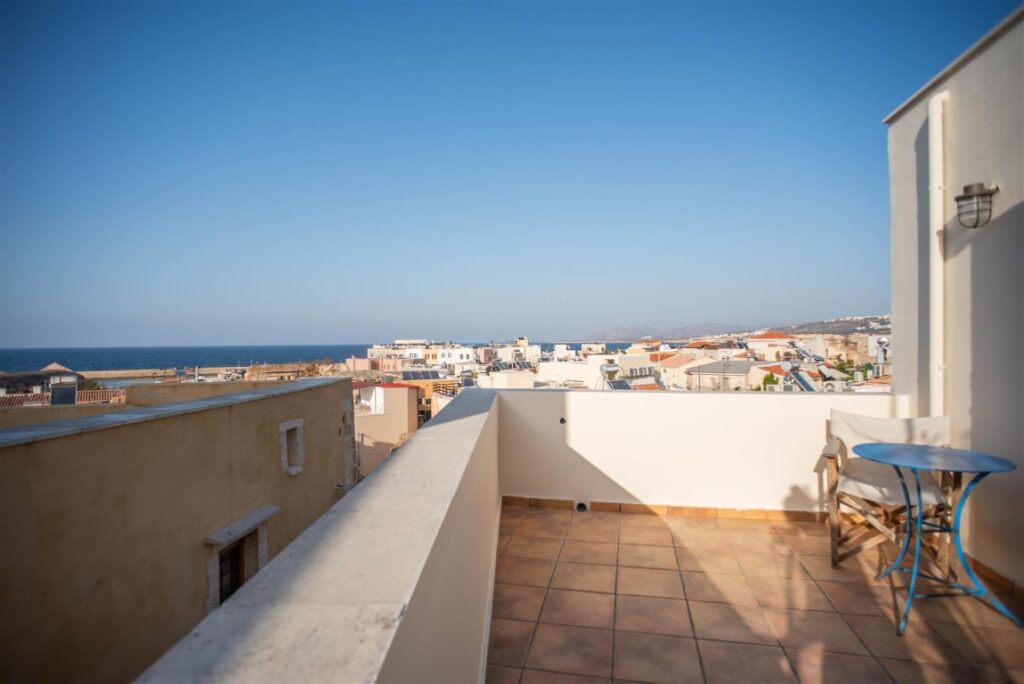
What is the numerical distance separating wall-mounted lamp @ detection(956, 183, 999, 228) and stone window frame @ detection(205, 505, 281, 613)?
21.6 feet

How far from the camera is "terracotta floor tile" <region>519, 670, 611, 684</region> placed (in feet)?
6.08

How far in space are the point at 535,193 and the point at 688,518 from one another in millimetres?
20797

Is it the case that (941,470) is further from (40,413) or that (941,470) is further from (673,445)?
(40,413)

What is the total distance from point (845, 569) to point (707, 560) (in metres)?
0.73

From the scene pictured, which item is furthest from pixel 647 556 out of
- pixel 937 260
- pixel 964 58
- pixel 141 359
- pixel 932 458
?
pixel 141 359

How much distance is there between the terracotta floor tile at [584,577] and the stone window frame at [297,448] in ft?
18.2

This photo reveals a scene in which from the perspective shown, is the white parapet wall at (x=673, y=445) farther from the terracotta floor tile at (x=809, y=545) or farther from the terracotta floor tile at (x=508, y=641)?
the terracotta floor tile at (x=508, y=641)

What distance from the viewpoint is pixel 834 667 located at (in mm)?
1893

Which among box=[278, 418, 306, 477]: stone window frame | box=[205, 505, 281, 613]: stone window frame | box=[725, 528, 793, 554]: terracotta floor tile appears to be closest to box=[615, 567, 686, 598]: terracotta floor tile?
box=[725, 528, 793, 554]: terracotta floor tile

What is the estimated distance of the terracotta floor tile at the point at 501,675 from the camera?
187 cm

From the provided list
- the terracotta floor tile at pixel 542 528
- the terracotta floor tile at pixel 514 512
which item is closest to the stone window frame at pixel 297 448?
the terracotta floor tile at pixel 514 512

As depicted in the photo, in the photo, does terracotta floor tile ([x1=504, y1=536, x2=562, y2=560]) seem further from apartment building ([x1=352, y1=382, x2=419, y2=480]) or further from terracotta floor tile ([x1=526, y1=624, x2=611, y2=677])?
apartment building ([x1=352, y1=382, x2=419, y2=480])

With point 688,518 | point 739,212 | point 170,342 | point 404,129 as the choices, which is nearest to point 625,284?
point 739,212

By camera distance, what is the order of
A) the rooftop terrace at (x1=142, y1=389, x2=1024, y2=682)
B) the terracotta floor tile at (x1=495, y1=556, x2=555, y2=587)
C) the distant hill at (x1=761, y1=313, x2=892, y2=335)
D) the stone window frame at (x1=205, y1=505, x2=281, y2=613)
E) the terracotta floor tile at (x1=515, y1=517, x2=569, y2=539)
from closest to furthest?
the rooftop terrace at (x1=142, y1=389, x2=1024, y2=682), the terracotta floor tile at (x1=495, y1=556, x2=555, y2=587), the terracotta floor tile at (x1=515, y1=517, x2=569, y2=539), the stone window frame at (x1=205, y1=505, x2=281, y2=613), the distant hill at (x1=761, y1=313, x2=892, y2=335)
